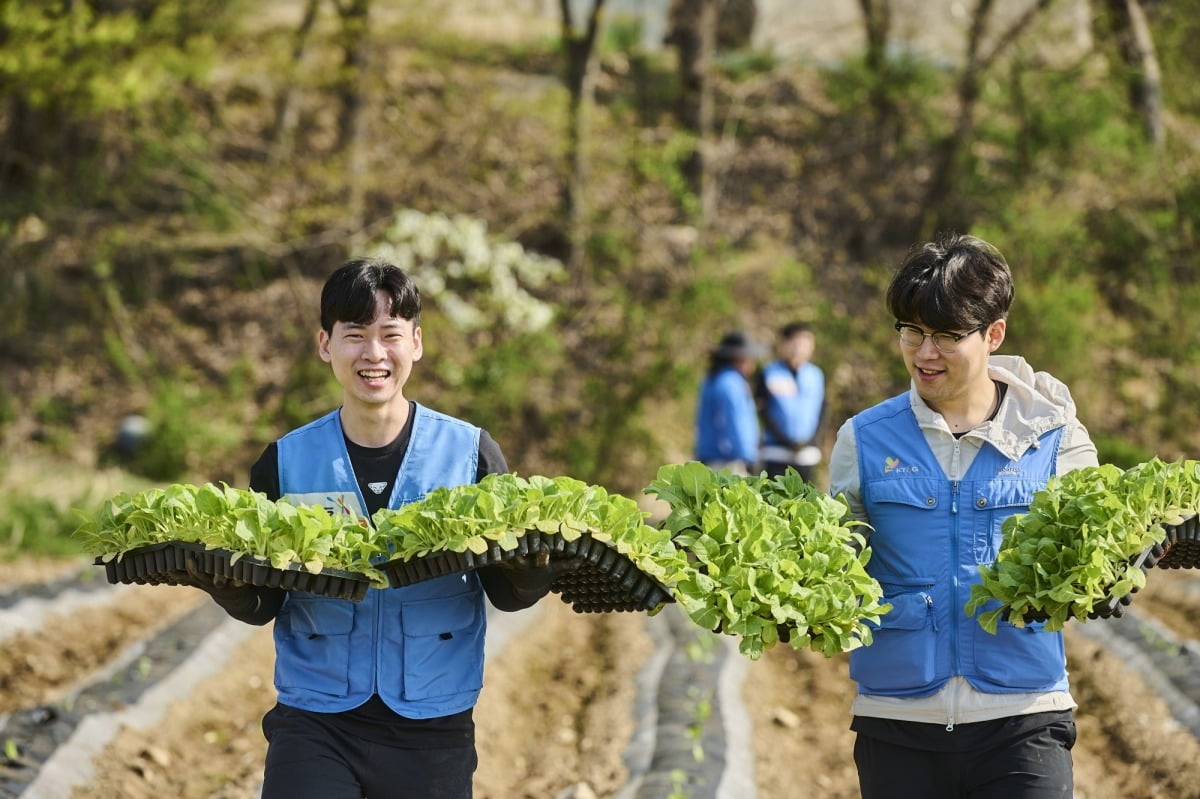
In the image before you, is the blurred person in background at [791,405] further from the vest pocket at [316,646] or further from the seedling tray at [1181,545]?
the vest pocket at [316,646]

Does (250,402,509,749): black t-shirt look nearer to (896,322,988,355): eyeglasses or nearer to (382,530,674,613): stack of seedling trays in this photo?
(382,530,674,613): stack of seedling trays

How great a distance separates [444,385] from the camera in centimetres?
1587

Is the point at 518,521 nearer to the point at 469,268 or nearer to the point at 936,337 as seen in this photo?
the point at 936,337

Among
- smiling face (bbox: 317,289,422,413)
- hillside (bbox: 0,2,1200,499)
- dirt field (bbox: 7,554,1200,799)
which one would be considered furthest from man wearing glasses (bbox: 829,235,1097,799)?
hillside (bbox: 0,2,1200,499)

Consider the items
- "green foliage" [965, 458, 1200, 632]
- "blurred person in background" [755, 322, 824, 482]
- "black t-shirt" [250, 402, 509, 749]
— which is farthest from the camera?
"blurred person in background" [755, 322, 824, 482]

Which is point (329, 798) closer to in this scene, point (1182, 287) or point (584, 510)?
point (584, 510)

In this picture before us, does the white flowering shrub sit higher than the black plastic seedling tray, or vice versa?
the white flowering shrub

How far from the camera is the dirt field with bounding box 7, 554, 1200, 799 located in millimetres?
6035

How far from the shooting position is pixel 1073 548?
9.88 feet

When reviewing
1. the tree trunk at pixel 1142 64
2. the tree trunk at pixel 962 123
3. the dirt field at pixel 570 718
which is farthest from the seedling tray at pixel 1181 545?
the tree trunk at pixel 962 123

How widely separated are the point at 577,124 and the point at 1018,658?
48.6ft

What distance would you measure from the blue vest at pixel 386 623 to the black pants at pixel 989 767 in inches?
39.0

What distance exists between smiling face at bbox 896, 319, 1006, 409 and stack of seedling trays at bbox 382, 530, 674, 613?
789 mm

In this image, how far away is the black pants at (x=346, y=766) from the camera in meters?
3.06
